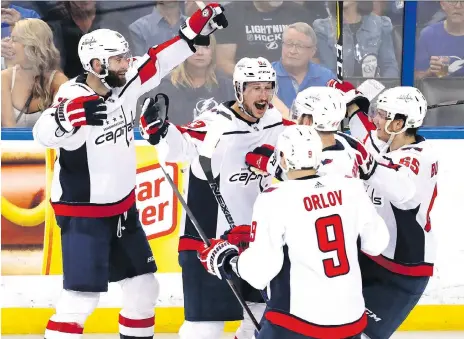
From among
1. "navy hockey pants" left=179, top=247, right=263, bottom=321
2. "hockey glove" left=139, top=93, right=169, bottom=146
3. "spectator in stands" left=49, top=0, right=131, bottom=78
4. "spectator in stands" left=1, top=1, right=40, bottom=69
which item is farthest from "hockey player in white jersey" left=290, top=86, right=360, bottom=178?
"spectator in stands" left=1, top=1, right=40, bottom=69

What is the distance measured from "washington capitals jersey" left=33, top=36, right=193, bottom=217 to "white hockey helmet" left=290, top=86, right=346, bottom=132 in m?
0.70

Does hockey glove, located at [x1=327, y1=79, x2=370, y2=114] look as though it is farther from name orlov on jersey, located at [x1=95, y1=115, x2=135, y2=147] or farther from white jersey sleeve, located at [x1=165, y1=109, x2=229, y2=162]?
name orlov on jersey, located at [x1=95, y1=115, x2=135, y2=147]

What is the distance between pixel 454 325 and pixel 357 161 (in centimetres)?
184

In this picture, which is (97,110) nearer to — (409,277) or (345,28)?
(409,277)

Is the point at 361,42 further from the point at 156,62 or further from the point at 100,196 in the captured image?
the point at 100,196

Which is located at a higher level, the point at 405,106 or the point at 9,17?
the point at 9,17

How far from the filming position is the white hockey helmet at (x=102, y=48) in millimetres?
3549

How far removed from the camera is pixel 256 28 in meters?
5.01

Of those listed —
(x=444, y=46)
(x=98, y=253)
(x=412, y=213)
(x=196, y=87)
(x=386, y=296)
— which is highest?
(x=444, y=46)

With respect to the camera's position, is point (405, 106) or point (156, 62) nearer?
point (405, 106)

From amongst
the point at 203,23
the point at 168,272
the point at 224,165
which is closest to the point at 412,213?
the point at 224,165

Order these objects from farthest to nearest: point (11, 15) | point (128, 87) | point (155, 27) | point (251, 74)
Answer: point (155, 27)
point (11, 15)
point (128, 87)
point (251, 74)

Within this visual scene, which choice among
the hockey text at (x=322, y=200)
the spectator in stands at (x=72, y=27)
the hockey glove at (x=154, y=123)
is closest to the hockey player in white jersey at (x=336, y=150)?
the hockey text at (x=322, y=200)

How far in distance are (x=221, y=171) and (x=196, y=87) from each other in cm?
151
